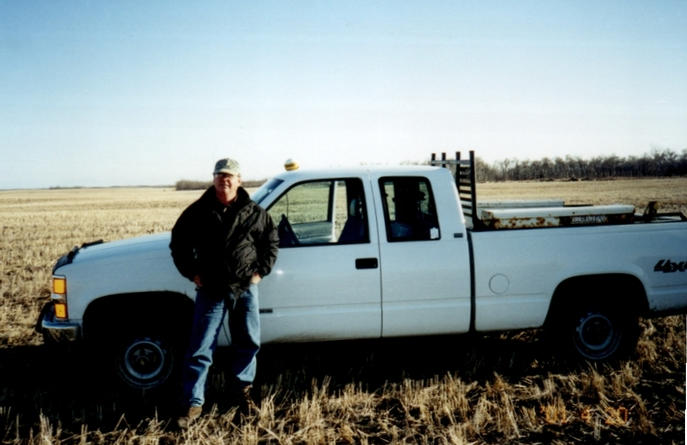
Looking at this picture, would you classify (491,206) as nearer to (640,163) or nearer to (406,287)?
(406,287)

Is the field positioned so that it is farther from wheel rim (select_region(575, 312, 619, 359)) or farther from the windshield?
the windshield

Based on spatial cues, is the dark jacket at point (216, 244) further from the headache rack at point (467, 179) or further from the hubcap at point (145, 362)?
the headache rack at point (467, 179)

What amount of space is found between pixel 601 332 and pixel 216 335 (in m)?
3.61

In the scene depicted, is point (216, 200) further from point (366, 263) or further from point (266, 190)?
point (366, 263)

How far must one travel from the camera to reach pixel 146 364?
13.7ft

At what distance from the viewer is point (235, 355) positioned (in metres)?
3.96

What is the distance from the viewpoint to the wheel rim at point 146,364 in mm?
4141

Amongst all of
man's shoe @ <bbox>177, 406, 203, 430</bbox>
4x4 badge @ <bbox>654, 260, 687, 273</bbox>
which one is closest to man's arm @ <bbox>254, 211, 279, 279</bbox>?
man's shoe @ <bbox>177, 406, 203, 430</bbox>

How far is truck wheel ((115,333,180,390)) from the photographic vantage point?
4117 mm

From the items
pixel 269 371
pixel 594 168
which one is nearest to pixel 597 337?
pixel 269 371

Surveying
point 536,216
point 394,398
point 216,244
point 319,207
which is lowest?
point 394,398

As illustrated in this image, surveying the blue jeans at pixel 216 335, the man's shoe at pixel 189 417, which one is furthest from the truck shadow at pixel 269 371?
the blue jeans at pixel 216 335

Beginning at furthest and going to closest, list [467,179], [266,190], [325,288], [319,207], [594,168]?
[594,168] < [319,207] < [467,179] < [266,190] < [325,288]

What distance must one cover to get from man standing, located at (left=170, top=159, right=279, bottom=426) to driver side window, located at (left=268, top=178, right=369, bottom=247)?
1.47 ft
